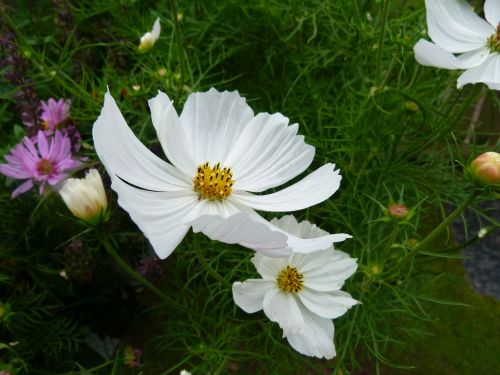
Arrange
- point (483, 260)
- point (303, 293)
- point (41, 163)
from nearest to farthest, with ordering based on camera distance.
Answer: point (303, 293) → point (41, 163) → point (483, 260)

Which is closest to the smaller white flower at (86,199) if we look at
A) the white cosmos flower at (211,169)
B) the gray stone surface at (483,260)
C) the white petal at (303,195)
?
the white cosmos flower at (211,169)

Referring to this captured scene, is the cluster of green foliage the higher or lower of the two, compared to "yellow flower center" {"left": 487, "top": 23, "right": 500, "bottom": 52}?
lower

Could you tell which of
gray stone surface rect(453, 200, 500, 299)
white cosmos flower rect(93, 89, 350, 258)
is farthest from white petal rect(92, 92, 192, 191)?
gray stone surface rect(453, 200, 500, 299)

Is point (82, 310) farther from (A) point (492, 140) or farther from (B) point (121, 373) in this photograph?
(A) point (492, 140)

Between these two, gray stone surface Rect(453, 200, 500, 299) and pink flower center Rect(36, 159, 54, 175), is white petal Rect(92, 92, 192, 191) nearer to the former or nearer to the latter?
pink flower center Rect(36, 159, 54, 175)

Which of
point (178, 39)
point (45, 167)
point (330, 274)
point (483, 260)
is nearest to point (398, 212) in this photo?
point (330, 274)

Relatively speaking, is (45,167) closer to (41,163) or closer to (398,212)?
(41,163)
